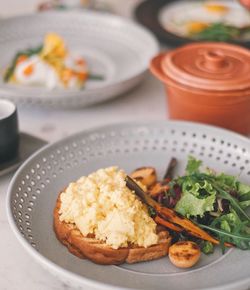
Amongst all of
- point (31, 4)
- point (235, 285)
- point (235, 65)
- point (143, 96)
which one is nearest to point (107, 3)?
point (31, 4)

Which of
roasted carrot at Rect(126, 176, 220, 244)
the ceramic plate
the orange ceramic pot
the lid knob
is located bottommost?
the ceramic plate

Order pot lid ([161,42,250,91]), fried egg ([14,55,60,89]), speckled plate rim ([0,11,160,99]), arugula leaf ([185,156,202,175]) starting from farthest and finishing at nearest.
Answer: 1. fried egg ([14,55,60,89])
2. speckled plate rim ([0,11,160,99])
3. pot lid ([161,42,250,91])
4. arugula leaf ([185,156,202,175])

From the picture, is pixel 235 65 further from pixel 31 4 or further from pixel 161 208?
pixel 31 4

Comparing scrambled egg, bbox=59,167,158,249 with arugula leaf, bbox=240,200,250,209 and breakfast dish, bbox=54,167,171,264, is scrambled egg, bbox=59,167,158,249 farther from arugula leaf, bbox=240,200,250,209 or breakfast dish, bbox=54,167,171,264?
arugula leaf, bbox=240,200,250,209

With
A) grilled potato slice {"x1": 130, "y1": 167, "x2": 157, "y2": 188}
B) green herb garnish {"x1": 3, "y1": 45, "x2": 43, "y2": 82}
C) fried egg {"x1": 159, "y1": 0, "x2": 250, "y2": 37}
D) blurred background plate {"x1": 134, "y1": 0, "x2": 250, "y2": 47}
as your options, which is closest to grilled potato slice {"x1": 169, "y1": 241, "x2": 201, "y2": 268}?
grilled potato slice {"x1": 130, "y1": 167, "x2": 157, "y2": 188}

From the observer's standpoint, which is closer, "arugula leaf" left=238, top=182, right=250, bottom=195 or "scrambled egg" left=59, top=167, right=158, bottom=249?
"scrambled egg" left=59, top=167, right=158, bottom=249

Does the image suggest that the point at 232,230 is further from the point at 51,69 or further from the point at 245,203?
the point at 51,69

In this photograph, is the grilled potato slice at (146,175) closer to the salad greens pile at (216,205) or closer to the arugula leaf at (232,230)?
the salad greens pile at (216,205)
